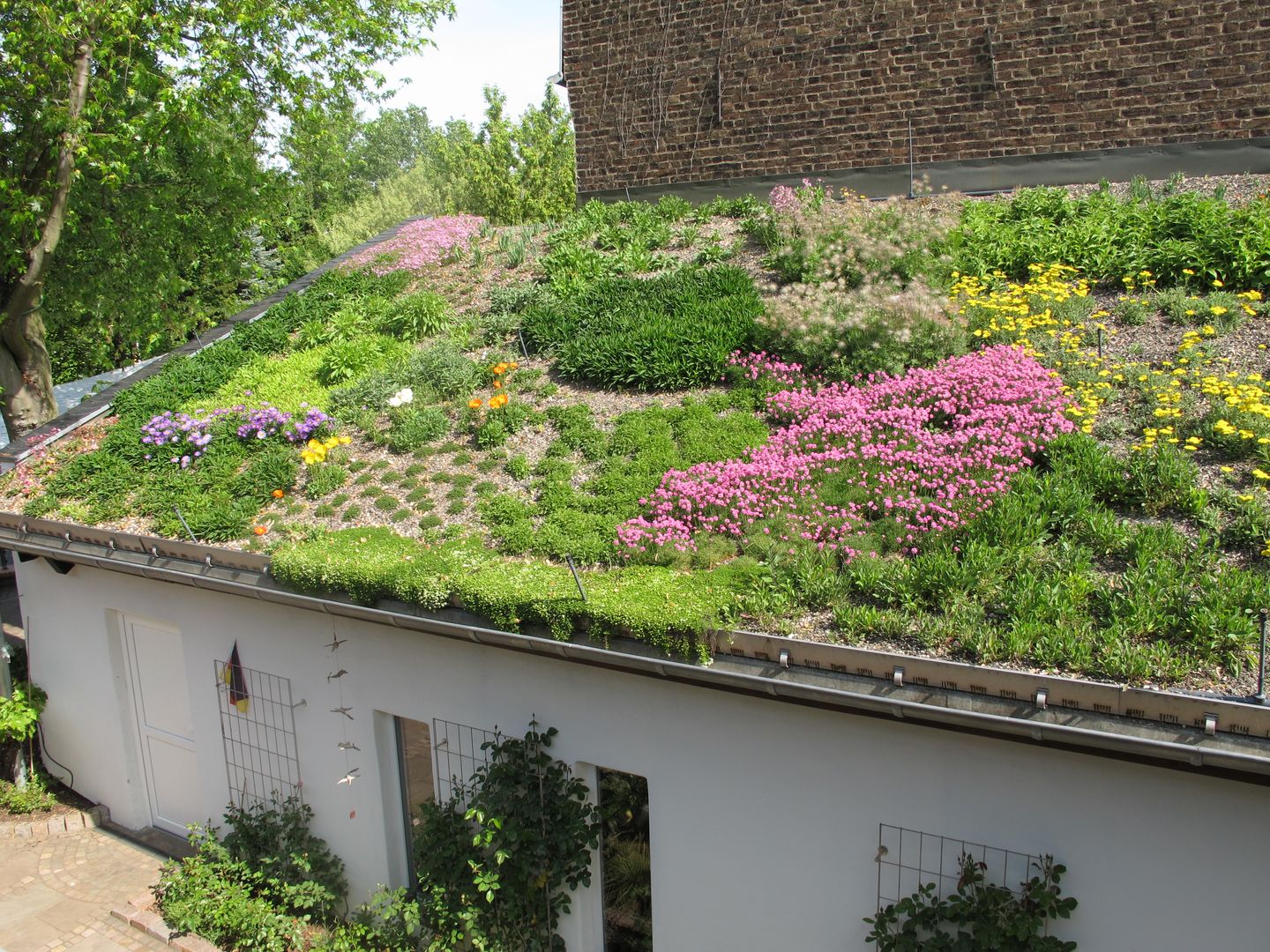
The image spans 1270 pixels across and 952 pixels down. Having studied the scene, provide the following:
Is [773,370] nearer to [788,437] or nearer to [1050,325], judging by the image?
[788,437]

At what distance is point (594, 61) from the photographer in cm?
1325

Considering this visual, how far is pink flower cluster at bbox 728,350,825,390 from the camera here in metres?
7.63

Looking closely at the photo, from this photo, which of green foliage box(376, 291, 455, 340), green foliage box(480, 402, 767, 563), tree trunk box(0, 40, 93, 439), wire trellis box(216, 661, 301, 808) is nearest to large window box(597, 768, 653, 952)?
green foliage box(480, 402, 767, 563)

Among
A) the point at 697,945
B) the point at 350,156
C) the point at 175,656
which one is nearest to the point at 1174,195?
the point at 697,945

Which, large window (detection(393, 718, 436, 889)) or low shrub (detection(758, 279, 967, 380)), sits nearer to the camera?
large window (detection(393, 718, 436, 889))

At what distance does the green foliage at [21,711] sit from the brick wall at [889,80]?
911 centimetres

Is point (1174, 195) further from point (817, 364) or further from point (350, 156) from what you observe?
point (350, 156)

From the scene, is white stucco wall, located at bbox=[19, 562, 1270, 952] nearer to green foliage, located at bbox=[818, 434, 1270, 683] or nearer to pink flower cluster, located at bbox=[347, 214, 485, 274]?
green foliage, located at bbox=[818, 434, 1270, 683]

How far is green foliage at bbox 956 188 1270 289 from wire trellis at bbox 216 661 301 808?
6.70 metres

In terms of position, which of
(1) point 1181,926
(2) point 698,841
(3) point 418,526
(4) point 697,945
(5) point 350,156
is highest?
(5) point 350,156

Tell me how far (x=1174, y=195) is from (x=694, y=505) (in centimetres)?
580

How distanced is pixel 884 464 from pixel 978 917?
9.33 feet

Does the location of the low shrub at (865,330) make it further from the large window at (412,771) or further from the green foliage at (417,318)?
the large window at (412,771)

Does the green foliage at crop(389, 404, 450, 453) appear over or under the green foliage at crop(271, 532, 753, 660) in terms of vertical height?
over
